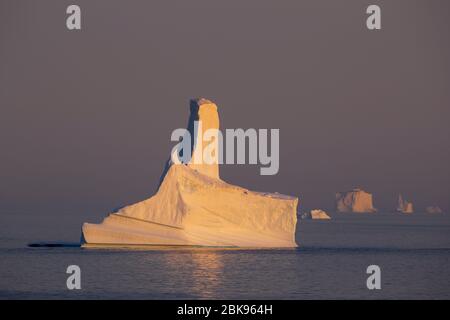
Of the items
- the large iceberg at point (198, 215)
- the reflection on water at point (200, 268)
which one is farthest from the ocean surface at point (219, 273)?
the large iceberg at point (198, 215)

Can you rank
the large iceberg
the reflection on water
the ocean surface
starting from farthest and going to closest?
the large iceberg < the reflection on water < the ocean surface

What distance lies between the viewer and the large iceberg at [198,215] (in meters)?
57.6

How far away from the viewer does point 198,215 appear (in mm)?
57938

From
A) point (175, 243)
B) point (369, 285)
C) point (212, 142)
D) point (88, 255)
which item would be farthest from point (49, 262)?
point (369, 285)

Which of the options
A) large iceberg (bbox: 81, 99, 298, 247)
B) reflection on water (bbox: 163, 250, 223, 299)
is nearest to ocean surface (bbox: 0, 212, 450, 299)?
reflection on water (bbox: 163, 250, 223, 299)

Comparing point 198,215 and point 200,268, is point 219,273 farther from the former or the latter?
point 198,215

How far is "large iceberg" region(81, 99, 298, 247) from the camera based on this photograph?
57.6m

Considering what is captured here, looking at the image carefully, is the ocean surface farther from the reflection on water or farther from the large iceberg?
the large iceberg

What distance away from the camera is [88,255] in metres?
57.0

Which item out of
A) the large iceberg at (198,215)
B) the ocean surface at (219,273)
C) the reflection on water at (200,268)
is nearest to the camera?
the ocean surface at (219,273)

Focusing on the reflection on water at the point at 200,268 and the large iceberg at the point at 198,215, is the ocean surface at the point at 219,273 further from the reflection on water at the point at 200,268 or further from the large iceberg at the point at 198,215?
the large iceberg at the point at 198,215

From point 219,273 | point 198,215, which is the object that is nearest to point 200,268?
point 219,273

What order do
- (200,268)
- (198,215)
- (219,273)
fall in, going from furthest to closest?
(198,215) → (200,268) → (219,273)
